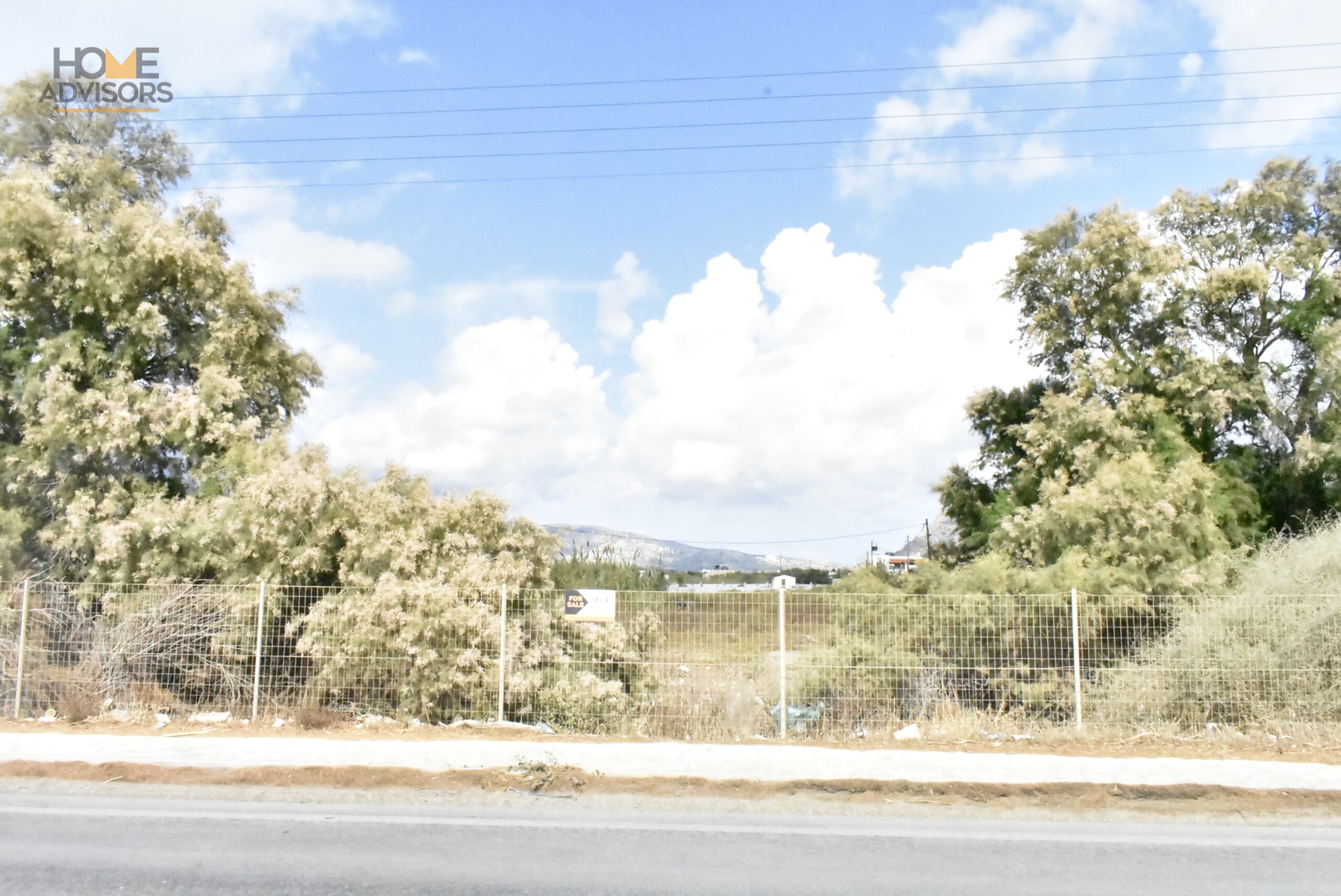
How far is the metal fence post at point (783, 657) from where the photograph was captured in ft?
37.4

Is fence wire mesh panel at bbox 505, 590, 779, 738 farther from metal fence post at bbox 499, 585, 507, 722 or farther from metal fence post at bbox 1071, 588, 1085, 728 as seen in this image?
metal fence post at bbox 1071, 588, 1085, 728

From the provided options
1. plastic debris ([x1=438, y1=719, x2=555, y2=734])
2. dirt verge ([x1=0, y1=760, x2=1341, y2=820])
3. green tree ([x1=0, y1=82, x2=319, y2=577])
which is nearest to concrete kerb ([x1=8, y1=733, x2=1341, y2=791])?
dirt verge ([x1=0, y1=760, x2=1341, y2=820])

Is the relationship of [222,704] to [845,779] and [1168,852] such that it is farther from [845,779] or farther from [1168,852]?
[1168,852]

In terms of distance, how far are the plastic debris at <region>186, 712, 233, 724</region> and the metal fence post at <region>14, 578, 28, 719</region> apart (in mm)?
2326

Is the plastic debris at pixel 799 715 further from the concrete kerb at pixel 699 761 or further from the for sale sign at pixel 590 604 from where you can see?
the for sale sign at pixel 590 604

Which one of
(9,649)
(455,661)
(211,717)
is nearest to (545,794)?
(455,661)

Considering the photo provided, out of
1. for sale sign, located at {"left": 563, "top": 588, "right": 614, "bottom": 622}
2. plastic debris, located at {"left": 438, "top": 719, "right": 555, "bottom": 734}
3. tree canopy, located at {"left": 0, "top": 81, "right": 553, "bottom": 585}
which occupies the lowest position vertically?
plastic debris, located at {"left": 438, "top": 719, "right": 555, "bottom": 734}

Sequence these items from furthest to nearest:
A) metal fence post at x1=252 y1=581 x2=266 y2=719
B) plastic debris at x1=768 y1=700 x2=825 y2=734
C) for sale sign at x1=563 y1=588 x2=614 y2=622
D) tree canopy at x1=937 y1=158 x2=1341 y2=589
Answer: tree canopy at x1=937 y1=158 x2=1341 y2=589 → metal fence post at x1=252 y1=581 x2=266 y2=719 → for sale sign at x1=563 y1=588 x2=614 y2=622 → plastic debris at x1=768 y1=700 x2=825 y2=734

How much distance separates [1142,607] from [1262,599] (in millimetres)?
1299

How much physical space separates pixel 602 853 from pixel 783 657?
16.2 ft

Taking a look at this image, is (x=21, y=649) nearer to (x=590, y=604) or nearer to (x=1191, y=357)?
(x=590, y=604)

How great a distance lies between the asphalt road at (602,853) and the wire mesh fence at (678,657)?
358cm

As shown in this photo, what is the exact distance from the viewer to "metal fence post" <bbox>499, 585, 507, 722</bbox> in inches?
468

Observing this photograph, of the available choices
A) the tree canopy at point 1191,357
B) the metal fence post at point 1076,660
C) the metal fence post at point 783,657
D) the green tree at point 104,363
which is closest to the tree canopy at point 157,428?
the green tree at point 104,363
